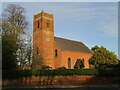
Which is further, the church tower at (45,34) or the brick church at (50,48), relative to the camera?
the brick church at (50,48)

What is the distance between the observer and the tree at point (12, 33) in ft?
72.0

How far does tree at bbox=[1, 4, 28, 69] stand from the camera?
864 inches

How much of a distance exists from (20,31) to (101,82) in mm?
16014

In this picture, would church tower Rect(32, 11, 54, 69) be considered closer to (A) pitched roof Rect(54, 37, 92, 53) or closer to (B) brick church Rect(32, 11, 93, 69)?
(B) brick church Rect(32, 11, 93, 69)

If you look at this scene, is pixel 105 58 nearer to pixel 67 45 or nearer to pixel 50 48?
pixel 67 45

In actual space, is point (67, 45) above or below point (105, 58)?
above

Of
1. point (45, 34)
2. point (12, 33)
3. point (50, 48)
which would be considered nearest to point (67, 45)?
point (50, 48)

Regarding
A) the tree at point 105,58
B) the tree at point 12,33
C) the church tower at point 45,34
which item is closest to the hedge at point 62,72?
the tree at point 12,33

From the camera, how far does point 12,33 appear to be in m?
25.3

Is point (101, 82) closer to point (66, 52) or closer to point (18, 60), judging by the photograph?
point (18, 60)

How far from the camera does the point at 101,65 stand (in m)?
37.2

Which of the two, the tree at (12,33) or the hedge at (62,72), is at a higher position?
the tree at (12,33)

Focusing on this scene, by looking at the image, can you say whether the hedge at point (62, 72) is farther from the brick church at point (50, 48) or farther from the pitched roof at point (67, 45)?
the pitched roof at point (67, 45)

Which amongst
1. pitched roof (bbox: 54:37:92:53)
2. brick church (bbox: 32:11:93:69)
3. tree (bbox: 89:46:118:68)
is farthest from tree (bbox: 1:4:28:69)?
tree (bbox: 89:46:118:68)
